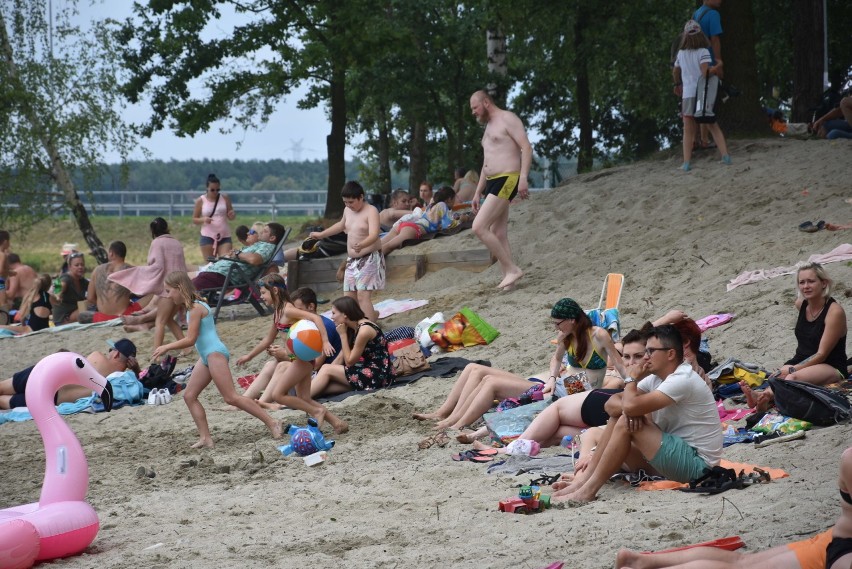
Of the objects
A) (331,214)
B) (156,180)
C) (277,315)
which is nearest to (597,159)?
(331,214)

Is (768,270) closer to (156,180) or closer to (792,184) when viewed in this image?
(792,184)

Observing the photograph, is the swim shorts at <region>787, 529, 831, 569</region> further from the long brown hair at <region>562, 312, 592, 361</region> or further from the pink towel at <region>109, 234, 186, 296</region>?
the pink towel at <region>109, 234, 186, 296</region>

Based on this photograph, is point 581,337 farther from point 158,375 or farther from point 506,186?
point 158,375

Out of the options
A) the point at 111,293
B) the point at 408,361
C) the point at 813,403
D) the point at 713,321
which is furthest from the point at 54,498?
the point at 111,293

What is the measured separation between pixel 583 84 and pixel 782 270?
37.1 ft

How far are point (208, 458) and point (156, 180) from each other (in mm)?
73019

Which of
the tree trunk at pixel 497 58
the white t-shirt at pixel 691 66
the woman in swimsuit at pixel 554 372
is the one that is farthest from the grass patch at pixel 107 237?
the woman in swimsuit at pixel 554 372

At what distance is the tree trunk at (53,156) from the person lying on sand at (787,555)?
1826cm

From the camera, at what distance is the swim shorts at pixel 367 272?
40.7 feet

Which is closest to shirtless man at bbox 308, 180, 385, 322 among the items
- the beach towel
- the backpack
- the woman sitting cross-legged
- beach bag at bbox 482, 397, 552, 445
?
the woman sitting cross-legged

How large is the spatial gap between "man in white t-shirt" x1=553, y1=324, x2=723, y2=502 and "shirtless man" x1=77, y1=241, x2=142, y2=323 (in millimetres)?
10470

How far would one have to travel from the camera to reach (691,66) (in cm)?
1366

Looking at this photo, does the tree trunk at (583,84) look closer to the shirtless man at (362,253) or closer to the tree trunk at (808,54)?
the tree trunk at (808,54)

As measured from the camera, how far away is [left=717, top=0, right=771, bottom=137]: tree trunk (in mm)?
15375
